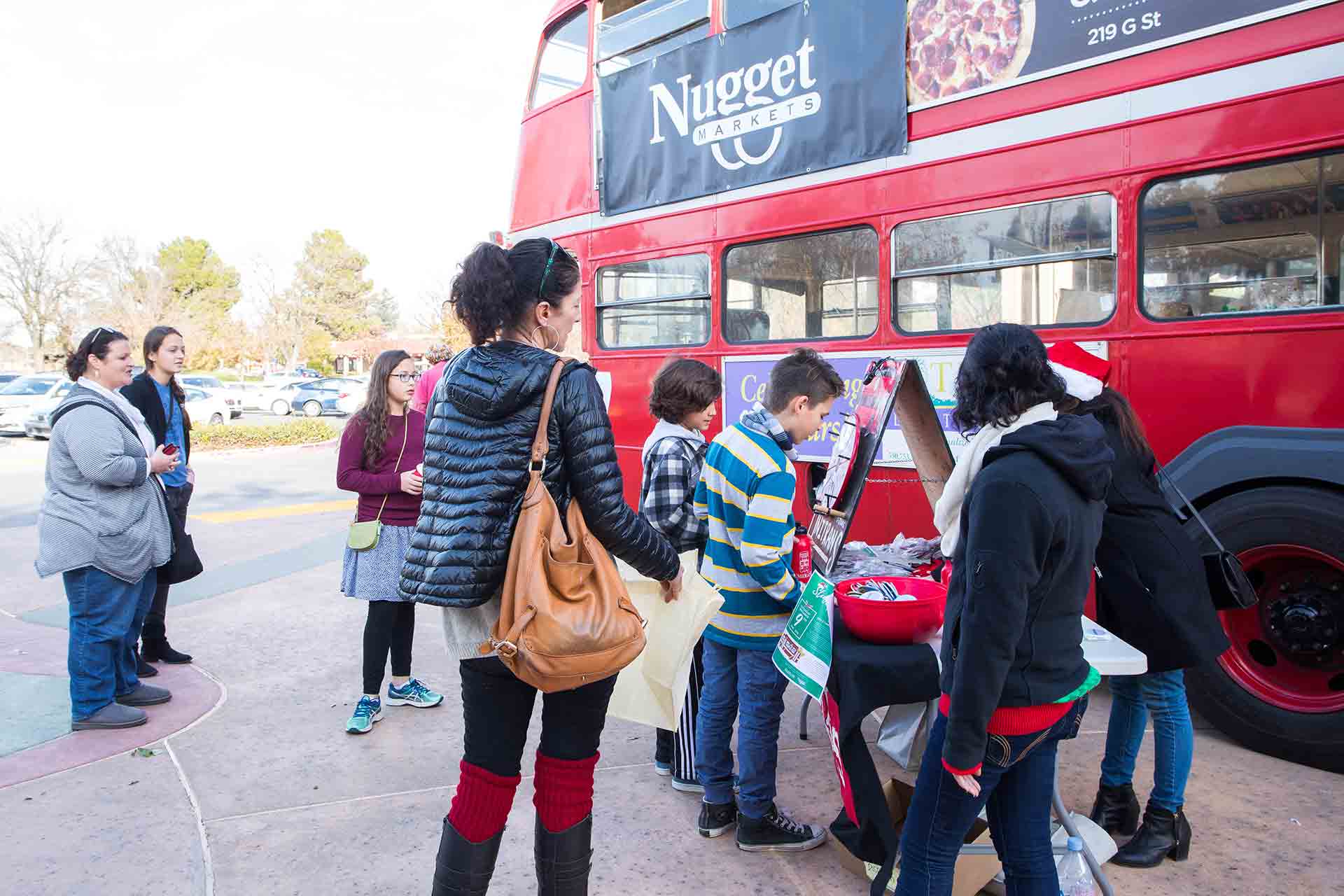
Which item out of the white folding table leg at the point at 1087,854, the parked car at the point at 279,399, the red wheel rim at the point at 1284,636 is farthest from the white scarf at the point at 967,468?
the parked car at the point at 279,399

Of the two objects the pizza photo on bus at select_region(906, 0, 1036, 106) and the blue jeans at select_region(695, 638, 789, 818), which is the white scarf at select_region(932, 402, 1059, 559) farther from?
the pizza photo on bus at select_region(906, 0, 1036, 106)

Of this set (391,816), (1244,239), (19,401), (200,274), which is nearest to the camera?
(391,816)

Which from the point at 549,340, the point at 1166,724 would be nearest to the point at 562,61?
the point at 549,340

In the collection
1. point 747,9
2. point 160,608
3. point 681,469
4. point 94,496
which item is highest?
point 747,9

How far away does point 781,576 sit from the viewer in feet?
9.85

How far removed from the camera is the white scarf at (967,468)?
230cm

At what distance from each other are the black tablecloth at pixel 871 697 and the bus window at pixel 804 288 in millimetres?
2825

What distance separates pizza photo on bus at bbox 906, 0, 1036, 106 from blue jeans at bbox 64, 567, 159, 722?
4.77m

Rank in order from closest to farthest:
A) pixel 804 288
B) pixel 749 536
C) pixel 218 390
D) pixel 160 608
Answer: pixel 749 536 → pixel 160 608 → pixel 804 288 → pixel 218 390

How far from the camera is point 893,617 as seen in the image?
2.86 m

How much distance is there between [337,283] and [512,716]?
63.7 metres

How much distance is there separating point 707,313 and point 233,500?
9104mm

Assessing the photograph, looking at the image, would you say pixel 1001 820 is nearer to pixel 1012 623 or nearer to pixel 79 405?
pixel 1012 623

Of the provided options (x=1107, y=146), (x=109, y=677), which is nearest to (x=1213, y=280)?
(x=1107, y=146)
